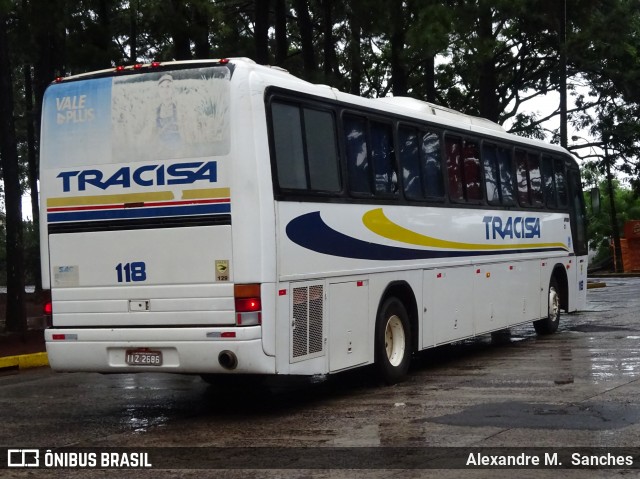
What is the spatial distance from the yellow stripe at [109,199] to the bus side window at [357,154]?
2.39 meters

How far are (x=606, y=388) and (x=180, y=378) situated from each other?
5.57m

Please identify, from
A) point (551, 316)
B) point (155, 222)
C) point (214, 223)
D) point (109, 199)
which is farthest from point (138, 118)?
point (551, 316)

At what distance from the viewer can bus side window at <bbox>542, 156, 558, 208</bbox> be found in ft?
64.2

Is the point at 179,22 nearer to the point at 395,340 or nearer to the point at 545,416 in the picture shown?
the point at 395,340

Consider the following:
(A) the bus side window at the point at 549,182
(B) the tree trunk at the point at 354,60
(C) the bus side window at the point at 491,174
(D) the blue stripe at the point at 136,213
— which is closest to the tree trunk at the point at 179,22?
(C) the bus side window at the point at 491,174

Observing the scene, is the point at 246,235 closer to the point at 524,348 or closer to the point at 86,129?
the point at 86,129

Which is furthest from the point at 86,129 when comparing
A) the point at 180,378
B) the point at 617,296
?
the point at 617,296

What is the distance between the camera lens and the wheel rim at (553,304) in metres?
19.8

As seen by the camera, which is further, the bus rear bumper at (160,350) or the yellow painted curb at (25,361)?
the yellow painted curb at (25,361)

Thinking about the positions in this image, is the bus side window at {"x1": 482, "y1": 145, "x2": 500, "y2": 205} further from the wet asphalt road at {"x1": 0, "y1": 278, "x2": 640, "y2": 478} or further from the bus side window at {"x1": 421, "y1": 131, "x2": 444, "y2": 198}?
the wet asphalt road at {"x1": 0, "y1": 278, "x2": 640, "y2": 478}

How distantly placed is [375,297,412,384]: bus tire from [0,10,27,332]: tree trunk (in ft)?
31.3

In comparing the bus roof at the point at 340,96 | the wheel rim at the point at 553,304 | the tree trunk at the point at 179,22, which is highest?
the tree trunk at the point at 179,22

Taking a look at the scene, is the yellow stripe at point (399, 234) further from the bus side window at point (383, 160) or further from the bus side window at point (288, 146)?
the bus side window at point (288, 146)

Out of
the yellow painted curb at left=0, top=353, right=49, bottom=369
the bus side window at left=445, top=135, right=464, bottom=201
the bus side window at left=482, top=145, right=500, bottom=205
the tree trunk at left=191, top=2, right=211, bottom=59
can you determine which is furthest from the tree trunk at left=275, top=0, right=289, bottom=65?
the bus side window at left=445, top=135, right=464, bottom=201
